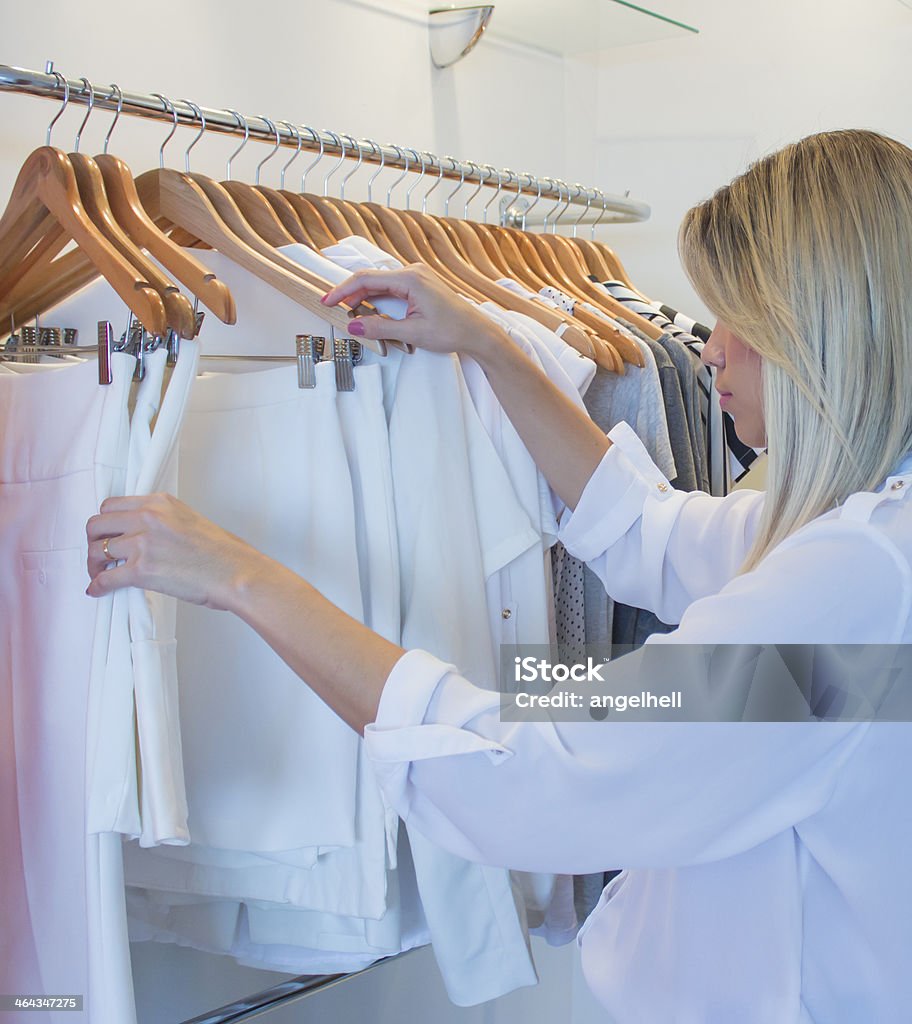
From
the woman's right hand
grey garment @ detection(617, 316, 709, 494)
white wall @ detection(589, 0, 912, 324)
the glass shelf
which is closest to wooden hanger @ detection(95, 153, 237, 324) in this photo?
the woman's right hand

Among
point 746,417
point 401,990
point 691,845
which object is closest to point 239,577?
point 691,845

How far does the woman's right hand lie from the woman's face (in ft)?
0.92

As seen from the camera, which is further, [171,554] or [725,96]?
[725,96]

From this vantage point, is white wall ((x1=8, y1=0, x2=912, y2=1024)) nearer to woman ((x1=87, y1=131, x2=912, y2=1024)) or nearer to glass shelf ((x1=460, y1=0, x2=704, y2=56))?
glass shelf ((x1=460, y1=0, x2=704, y2=56))

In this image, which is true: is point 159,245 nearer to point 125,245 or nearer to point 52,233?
point 125,245

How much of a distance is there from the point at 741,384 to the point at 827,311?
19cm

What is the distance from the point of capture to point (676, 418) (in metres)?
1.61

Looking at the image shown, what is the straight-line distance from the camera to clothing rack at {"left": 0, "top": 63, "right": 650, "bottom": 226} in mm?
1214

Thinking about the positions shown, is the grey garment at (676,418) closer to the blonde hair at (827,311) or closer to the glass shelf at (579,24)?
the blonde hair at (827,311)

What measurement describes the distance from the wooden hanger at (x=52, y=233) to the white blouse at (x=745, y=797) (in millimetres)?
427

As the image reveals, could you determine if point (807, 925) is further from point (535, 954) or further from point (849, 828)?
point (535, 954)

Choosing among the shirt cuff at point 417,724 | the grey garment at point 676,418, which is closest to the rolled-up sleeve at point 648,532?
the grey garment at point 676,418

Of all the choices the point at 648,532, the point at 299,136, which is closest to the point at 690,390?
the point at 648,532

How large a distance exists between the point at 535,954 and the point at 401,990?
12.7 inches
